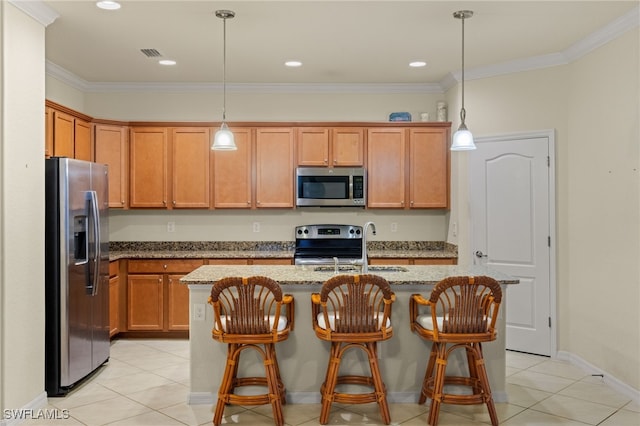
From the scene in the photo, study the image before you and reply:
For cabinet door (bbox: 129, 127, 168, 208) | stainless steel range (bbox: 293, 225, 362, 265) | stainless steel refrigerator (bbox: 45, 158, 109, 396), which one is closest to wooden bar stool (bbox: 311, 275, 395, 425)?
stainless steel refrigerator (bbox: 45, 158, 109, 396)

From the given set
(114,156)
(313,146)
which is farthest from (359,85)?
(114,156)

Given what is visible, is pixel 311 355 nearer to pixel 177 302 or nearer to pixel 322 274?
pixel 322 274

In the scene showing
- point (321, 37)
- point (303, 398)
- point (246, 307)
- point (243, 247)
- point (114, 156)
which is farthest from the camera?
point (243, 247)

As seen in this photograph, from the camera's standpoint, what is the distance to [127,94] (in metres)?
6.04

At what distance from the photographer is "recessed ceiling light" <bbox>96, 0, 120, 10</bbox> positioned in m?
3.60

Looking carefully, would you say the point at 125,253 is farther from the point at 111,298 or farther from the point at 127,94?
the point at 127,94

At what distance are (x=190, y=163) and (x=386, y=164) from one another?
2.12m

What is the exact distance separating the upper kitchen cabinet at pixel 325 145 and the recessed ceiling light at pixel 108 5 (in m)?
2.46

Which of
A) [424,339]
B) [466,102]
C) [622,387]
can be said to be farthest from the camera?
[466,102]

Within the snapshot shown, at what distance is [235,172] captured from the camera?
5.81 metres

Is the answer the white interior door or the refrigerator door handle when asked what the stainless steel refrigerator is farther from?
the white interior door

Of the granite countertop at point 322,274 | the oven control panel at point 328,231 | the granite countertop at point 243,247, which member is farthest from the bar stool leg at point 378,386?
the oven control panel at point 328,231

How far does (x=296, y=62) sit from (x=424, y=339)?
2889mm

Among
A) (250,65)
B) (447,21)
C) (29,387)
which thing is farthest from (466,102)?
(29,387)
